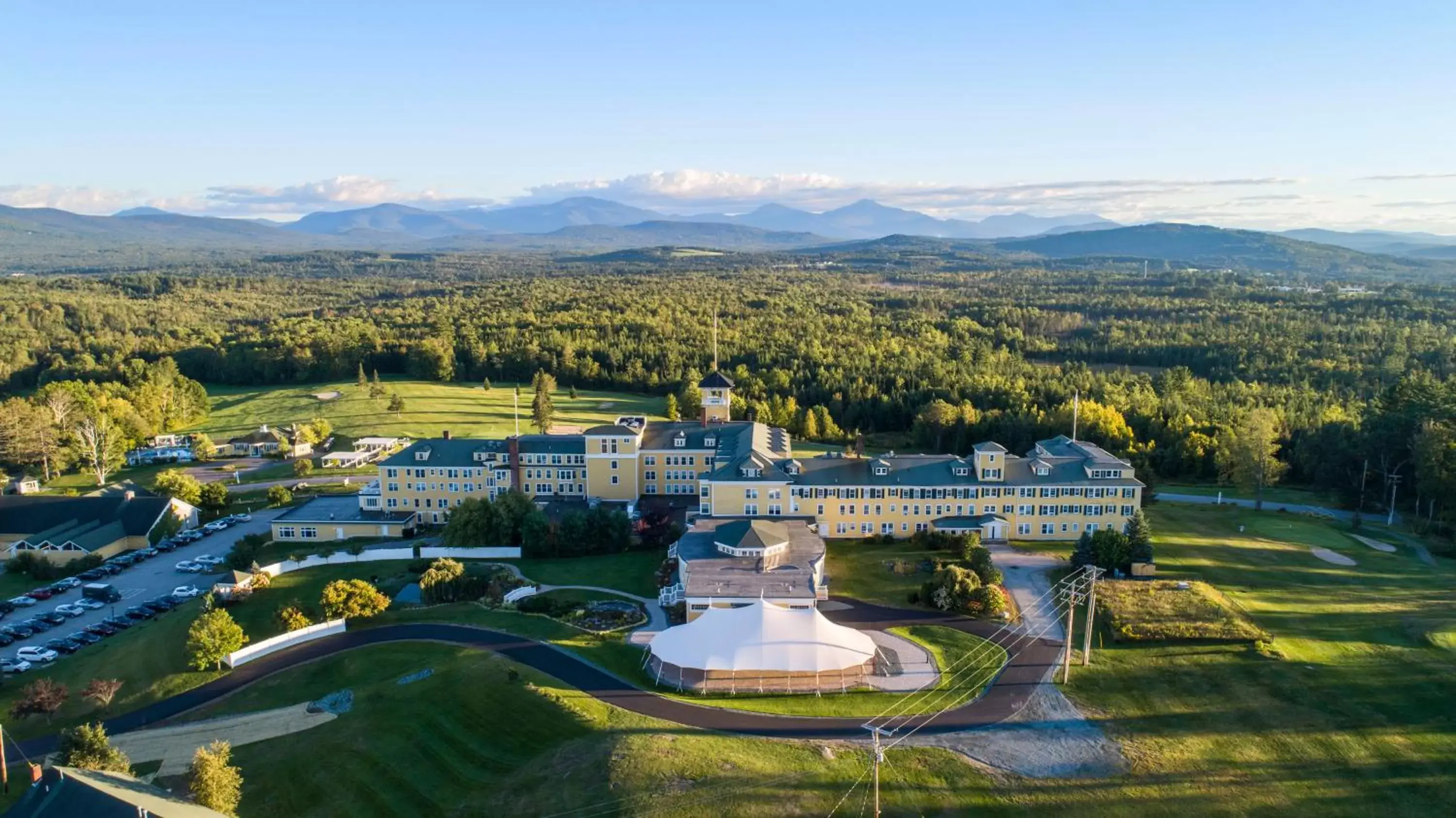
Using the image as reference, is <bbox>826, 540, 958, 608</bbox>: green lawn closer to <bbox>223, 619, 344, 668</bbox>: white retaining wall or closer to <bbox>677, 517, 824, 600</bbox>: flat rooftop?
<bbox>677, 517, 824, 600</bbox>: flat rooftop

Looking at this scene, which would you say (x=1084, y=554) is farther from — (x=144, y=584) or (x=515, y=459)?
(x=144, y=584)

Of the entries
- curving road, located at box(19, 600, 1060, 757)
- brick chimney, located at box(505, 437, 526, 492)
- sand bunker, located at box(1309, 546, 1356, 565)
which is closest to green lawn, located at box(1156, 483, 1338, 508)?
sand bunker, located at box(1309, 546, 1356, 565)

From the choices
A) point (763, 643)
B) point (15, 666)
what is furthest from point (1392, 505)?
point (15, 666)

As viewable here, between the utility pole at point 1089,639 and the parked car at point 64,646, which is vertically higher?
the utility pole at point 1089,639

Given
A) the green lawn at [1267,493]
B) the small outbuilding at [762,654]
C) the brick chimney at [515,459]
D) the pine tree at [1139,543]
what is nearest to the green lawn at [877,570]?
the small outbuilding at [762,654]

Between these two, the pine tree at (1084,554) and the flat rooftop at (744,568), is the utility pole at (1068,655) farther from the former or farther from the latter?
the flat rooftop at (744,568)

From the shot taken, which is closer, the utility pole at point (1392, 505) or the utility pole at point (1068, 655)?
the utility pole at point (1068, 655)
